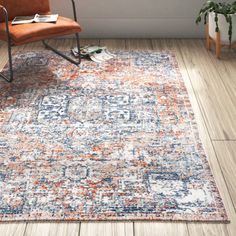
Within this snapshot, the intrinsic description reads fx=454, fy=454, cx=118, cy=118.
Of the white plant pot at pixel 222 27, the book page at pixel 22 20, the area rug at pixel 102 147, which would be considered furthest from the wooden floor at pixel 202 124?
the book page at pixel 22 20

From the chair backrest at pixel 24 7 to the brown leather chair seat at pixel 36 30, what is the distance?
0.23 metres

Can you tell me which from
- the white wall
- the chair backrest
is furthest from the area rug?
the white wall

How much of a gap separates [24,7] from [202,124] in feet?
6.38

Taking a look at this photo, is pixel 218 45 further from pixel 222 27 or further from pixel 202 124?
pixel 202 124

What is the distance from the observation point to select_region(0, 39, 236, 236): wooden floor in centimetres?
201

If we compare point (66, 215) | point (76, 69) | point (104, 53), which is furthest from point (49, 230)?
point (104, 53)

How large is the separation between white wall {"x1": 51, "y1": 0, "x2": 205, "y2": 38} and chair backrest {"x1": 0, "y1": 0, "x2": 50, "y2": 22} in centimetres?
51

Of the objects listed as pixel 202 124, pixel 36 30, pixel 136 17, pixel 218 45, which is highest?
pixel 36 30

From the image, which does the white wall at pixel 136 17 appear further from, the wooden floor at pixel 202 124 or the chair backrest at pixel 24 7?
the chair backrest at pixel 24 7

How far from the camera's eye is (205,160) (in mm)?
2518

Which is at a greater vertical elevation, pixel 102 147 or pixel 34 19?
pixel 34 19

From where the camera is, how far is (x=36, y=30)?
3475mm

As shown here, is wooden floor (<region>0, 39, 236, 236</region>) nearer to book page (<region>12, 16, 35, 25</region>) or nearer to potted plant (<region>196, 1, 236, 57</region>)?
potted plant (<region>196, 1, 236, 57</region>)

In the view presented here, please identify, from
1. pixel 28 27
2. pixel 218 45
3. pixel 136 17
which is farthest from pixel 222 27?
pixel 28 27
